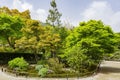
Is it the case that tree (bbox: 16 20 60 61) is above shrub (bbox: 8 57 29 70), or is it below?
above

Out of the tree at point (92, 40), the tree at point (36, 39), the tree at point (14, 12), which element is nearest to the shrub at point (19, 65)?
the tree at point (36, 39)

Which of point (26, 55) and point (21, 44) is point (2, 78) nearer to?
point (21, 44)

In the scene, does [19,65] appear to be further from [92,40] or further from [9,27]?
[9,27]

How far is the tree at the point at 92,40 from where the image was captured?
37.5m

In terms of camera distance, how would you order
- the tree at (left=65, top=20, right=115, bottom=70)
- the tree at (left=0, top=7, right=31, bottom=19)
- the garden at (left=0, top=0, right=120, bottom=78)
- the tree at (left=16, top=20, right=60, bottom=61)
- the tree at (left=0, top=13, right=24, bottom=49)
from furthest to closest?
the tree at (left=0, top=7, right=31, bottom=19)
the tree at (left=0, top=13, right=24, bottom=49)
the tree at (left=16, top=20, right=60, bottom=61)
the tree at (left=65, top=20, right=115, bottom=70)
the garden at (left=0, top=0, right=120, bottom=78)

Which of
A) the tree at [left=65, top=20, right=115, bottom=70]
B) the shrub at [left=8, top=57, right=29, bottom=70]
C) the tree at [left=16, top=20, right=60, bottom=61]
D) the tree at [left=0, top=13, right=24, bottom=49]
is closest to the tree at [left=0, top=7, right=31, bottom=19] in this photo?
the tree at [left=0, top=13, right=24, bottom=49]

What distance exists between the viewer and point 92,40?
37500 mm

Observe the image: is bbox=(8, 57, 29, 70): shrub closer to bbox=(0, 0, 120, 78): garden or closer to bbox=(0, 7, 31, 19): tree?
bbox=(0, 0, 120, 78): garden

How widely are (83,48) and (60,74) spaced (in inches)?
284

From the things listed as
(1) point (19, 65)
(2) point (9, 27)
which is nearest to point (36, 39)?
(1) point (19, 65)

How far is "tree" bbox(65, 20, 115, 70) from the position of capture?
37.5 metres

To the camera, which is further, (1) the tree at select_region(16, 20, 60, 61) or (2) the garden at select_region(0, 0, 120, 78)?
(1) the tree at select_region(16, 20, 60, 61)

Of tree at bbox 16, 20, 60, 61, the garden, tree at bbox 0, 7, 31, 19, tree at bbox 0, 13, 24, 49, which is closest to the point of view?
Answer: the garden

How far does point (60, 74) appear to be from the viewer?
31.9 m
